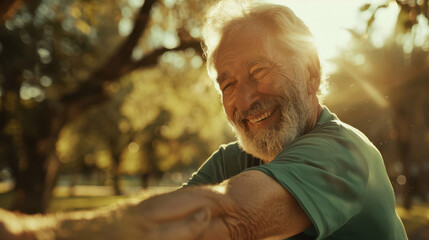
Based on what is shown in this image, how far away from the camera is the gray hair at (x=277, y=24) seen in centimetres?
206

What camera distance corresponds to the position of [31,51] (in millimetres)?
13250

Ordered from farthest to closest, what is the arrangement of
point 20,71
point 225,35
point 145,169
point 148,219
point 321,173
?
point 145,169
point 20,71
point 225,35
point 321,173
point 148,219

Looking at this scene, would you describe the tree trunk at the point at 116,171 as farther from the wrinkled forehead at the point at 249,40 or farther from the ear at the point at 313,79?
the wrinkled forehead at the point at 249,40

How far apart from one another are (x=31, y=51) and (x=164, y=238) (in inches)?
542

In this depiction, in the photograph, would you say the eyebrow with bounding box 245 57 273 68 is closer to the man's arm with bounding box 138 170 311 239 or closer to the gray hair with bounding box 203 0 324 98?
the gray hair with bounding box 203 0 324 98

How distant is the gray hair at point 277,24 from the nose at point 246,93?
0.25m

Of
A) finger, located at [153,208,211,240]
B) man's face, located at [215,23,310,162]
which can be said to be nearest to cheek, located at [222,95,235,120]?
man's face, located at [215,23,310,162]

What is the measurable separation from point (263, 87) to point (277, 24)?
0.32 meters

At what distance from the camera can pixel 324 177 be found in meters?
1.29

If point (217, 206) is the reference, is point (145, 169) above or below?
below

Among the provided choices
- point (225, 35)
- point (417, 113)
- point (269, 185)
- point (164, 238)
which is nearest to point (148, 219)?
point (164, 238)

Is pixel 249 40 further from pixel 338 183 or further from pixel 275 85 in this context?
pixel 338 183

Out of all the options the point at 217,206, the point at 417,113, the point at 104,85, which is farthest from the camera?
the point at 417,113

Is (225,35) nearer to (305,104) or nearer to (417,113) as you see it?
(305,104)
